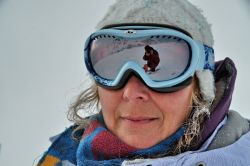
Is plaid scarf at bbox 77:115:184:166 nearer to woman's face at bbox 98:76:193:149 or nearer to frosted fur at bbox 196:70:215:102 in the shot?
woman's face at bbox 98:76:193:149

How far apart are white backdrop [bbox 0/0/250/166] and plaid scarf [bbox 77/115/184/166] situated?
1668 mm

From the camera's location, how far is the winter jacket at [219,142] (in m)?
1.50

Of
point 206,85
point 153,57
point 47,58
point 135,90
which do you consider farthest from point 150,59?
point 47,58

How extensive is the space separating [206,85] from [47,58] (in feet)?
13.0

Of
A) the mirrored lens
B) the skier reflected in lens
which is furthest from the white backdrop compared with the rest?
the skier reflected in lens

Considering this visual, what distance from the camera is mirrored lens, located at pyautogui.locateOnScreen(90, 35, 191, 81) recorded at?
1672 mm

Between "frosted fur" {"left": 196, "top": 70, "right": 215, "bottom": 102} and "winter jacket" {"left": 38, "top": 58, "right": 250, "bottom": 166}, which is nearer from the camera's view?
"winter jacket" {"left": 38, "top": 58, "right": 250, "bottom": 166}

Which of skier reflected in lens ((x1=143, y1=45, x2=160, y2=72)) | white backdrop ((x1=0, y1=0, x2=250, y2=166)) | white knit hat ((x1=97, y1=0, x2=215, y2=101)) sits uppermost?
white knit hat ((x1=97, y1=0, x2=215, y2=101))

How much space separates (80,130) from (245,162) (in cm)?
87

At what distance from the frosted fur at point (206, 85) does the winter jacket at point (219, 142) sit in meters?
0.05

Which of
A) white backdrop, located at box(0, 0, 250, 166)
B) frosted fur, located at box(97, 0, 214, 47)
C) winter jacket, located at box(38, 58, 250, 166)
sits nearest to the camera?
winter jacket, located at box(38, 58, 250, 166)

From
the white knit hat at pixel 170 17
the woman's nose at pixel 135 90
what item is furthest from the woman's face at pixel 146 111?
the white knit hat at pixel 170 17

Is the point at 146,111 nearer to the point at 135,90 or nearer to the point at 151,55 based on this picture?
the point at 135,90

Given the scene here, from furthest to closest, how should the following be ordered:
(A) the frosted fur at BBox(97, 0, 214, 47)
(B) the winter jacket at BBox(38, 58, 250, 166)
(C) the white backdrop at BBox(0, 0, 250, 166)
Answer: (C) the white backdrop at BBox(0, 0, 250, 166), (A) the frosted fur at BBox(97, 0, 214, 47), (B) the winter jacket at BBox(38, 58, 250, 166)
